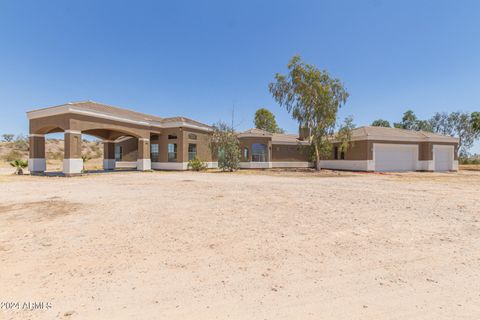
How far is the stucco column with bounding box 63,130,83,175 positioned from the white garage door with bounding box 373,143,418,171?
3051 cm

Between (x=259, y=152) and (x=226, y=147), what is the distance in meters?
7.30

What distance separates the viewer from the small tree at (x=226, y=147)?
25.3 meters

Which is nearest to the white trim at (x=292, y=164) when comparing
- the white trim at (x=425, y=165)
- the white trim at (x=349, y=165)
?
the white trim at (x=349, y=165)

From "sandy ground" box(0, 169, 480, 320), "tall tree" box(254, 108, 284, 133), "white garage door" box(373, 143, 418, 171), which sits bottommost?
"sandy ground" box(0, 169, 480, 320)

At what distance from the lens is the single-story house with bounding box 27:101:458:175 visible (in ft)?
72.2

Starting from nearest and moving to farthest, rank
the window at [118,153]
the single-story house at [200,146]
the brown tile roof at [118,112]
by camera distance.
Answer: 1. the brown tile roof at [118,112]
2. the single-story house at [200,146]
3. the window at [118,153]

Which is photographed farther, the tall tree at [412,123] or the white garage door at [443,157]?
the tall tree at [412,123]

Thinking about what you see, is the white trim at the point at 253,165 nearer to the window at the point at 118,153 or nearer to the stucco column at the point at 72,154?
the window at the point at 118,153

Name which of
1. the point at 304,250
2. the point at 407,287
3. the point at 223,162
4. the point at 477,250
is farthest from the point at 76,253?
the point at 223,162

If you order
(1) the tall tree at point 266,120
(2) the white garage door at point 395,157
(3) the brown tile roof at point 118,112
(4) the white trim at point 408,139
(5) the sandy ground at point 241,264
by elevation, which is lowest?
(5) the sandy ground at point 241,264

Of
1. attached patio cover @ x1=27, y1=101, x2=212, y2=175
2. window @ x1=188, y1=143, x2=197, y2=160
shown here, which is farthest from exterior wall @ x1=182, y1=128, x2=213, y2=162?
attached patio cover @ x1=27, y1=101, x2=212, y2=175

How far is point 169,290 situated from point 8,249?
3.64 metres

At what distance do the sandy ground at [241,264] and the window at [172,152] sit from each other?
20771 millimetres

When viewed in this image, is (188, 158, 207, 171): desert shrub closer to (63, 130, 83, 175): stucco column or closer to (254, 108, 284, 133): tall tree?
(63, 130, 83, 175): stucco column
